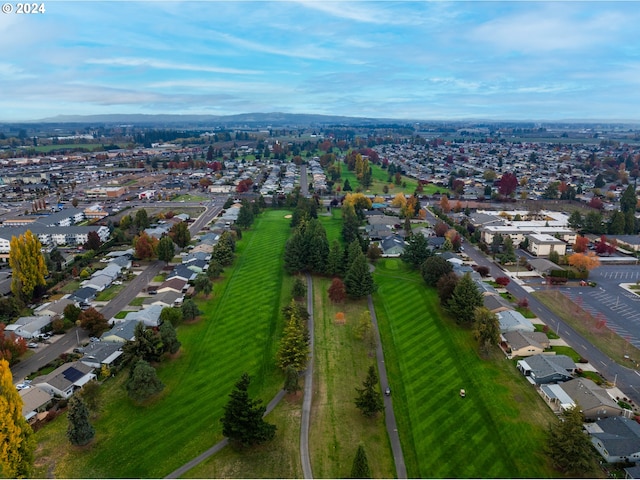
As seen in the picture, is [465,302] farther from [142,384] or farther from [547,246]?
[547,246]

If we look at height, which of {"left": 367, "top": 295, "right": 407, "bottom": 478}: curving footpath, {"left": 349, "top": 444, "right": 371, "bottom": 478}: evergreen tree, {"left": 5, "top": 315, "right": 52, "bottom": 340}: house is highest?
{"left": 349, "top": 444, "right": 371, "bottom": 478}: evergreen tree

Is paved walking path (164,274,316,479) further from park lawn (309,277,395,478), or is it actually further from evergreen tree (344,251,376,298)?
evergreen tree (344,251,376,298)

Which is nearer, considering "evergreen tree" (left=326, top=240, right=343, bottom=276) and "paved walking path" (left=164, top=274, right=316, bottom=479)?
"paved walking path" (left=164, top=274, right=316, bottom=479)

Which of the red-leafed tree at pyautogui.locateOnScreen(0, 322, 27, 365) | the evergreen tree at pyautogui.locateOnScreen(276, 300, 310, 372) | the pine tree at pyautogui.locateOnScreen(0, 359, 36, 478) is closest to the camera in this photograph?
the pine tree at pyautogui.locateOnScreen(0, 359, 36, 478)

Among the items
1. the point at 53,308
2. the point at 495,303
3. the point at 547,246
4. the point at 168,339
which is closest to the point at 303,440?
the point at 168,339

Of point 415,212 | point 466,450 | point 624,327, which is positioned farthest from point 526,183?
point 466,450

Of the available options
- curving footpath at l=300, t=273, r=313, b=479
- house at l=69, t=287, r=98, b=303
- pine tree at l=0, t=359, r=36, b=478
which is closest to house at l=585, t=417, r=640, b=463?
curving footpath at l=300, t=273, r=313, b=479

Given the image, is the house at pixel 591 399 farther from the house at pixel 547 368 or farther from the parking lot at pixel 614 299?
the parking lot at pixel 614 299

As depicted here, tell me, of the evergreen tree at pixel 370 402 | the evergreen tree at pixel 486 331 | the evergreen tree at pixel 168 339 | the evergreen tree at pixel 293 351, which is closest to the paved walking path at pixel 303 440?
the evergreen tree at pixel 293 351
